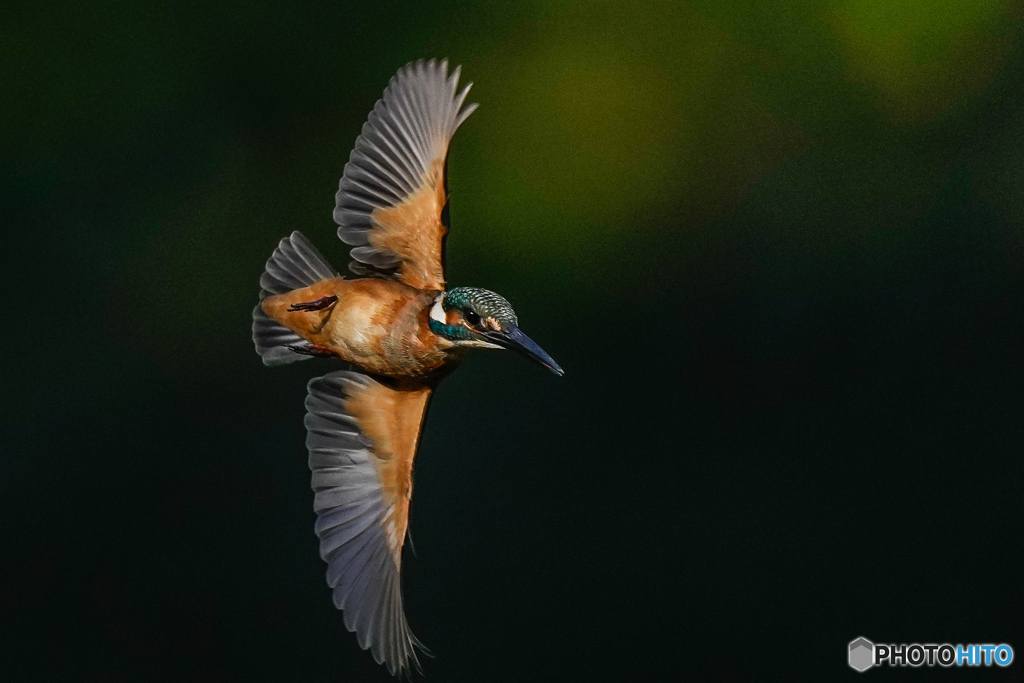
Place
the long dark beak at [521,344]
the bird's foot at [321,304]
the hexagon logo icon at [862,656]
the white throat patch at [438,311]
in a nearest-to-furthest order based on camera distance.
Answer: the long dark beak at [521,344]
the white throat patch at [438,311]
the bird's foot at [321,304]
the hexagon logo icon at [862,656]

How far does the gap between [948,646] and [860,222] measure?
53.7 inches

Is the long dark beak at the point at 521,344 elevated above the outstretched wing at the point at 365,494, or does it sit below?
above

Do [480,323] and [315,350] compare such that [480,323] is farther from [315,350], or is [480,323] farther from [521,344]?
[315,350]

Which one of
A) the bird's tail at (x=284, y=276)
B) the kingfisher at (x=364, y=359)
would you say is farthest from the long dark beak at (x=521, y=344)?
the bird's tail at (x=284, y=276)

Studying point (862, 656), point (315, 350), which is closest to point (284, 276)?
point (315, 350)

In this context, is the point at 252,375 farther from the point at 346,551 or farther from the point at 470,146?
the point at 346,551

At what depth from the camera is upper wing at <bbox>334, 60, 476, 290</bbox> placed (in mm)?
2018

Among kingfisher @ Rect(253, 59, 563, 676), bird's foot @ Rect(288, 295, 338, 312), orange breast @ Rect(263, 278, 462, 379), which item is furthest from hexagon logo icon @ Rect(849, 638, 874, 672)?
bird's foot @ Rect(288, 295, 338, 312)

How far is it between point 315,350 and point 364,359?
12cm

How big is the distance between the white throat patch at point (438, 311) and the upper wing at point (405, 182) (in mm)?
136

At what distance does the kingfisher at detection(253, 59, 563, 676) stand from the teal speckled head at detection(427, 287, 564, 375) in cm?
14

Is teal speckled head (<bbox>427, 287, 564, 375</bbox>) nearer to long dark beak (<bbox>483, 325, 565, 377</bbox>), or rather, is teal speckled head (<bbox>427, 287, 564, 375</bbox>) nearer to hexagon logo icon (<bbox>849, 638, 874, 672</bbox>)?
long dark beak (<bbox>483, 325, 565, 377</bbox>)

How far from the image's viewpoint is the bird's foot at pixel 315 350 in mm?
2033

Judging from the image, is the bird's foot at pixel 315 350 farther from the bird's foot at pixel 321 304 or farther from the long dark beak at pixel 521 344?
the long dark beak at pixel 521 344
